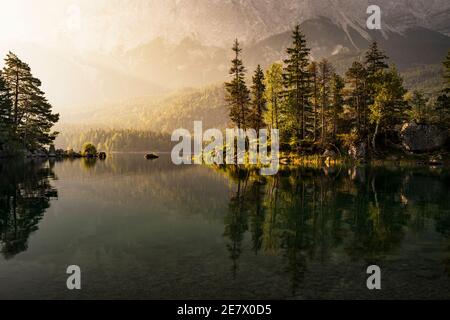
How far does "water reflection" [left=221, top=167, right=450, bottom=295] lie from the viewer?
Answer: 13016 mm

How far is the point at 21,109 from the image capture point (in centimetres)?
7894

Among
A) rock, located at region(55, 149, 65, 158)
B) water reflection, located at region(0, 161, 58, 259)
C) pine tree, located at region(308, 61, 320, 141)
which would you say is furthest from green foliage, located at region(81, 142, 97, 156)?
water reflection, located at region(0, 161, 58, 259)

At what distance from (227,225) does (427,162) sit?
51.7 metres

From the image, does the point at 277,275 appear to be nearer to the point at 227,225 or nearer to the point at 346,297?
the point at 346,297

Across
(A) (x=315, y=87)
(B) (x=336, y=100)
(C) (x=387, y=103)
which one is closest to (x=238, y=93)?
(A) (x=315, y=87)

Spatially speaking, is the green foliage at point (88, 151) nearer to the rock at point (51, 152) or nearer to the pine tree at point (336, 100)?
the rock at point (51, 152)

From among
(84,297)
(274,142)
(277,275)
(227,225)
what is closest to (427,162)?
(274,142)

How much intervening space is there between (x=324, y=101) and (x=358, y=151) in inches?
444

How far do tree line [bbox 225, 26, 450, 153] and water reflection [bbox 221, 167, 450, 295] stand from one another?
34.8 m

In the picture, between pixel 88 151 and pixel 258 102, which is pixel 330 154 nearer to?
pixel 258 102

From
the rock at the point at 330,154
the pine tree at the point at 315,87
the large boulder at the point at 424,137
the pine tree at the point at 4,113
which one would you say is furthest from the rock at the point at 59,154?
the large boulder at the point at 424,137

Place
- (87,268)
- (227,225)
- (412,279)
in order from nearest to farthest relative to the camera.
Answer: (412,279), (87,268), (227,225)

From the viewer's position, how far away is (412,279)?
10383mm

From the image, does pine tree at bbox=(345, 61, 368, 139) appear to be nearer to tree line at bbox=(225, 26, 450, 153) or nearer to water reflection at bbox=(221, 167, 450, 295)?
tree line at bbox=(225, 26, 450, 153)
